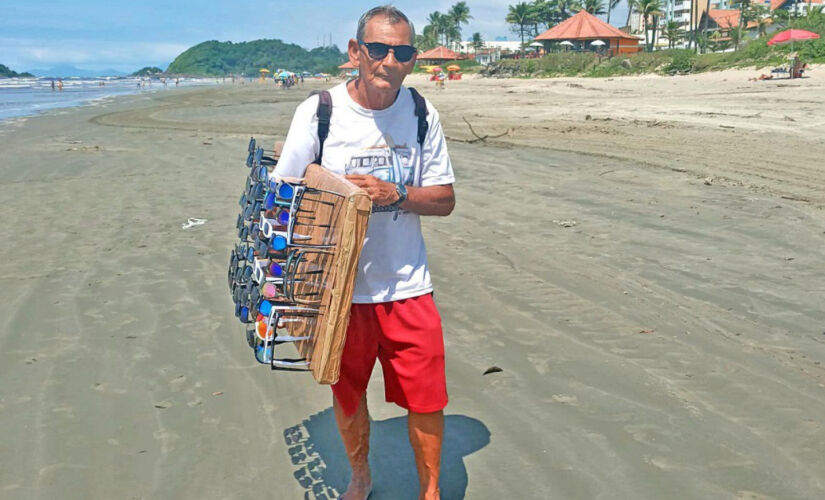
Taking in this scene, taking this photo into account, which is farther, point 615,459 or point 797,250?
point 797,250

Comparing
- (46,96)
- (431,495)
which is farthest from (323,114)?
(46,96)

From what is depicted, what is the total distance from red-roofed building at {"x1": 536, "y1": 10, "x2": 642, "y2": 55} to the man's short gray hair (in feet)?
170

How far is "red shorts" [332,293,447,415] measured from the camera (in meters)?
2.62

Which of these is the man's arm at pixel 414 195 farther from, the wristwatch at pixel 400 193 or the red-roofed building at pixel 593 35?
the red-roofed building at pixel 593 35

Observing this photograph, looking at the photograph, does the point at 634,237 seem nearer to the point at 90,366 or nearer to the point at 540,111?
the point at 90,366

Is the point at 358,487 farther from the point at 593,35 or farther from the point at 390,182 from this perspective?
the point at 593,35

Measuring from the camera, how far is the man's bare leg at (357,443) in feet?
9.30

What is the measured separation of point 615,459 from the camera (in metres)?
3.18

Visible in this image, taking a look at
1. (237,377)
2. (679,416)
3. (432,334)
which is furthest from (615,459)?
(237,377)

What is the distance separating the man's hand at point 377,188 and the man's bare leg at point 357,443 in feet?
2.74

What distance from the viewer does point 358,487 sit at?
2.94 m

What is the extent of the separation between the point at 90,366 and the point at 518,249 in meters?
3.75

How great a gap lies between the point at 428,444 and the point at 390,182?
0.99 m

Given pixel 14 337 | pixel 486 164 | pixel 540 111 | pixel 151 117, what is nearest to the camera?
pixel 14 337
